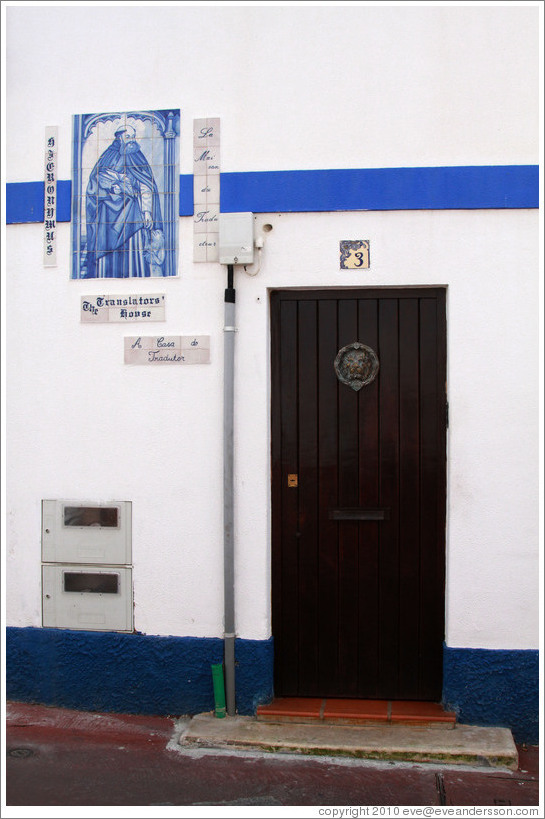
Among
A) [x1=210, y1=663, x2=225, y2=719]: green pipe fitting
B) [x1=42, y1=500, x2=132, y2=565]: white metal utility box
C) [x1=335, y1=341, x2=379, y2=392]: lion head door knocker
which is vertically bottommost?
[x1=210, y1=663, x2=225, y2=719]: green pipe fitting

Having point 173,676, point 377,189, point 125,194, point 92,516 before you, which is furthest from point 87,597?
point 377,189

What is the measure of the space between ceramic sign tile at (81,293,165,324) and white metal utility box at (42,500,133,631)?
1181mm

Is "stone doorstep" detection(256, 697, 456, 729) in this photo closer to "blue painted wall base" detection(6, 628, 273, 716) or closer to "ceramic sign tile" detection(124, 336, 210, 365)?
"blue painted wall base" detection(6, 628, 273, 716)

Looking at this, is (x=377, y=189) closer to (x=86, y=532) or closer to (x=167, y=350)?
(x=167, y=350)

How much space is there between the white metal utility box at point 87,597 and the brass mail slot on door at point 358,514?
1365 mm

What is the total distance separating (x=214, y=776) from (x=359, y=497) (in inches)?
69.9

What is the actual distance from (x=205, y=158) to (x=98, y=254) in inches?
36.0

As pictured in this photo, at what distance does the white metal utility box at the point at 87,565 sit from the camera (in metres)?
4.39

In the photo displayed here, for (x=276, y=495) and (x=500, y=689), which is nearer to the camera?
(x=500, y=689)

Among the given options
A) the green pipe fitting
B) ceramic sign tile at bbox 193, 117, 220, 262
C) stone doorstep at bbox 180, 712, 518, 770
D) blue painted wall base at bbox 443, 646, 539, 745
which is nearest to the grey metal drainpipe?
the green pipe fitting

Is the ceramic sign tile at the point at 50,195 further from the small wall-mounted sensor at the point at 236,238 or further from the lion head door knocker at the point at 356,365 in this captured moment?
the lion head door knocker at the point at 356,365

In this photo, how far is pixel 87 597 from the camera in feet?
14.5

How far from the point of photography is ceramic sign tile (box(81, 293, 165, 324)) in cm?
434

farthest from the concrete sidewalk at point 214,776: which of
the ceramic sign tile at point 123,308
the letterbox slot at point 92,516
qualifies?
the ceramic sign tile at point 123,308
